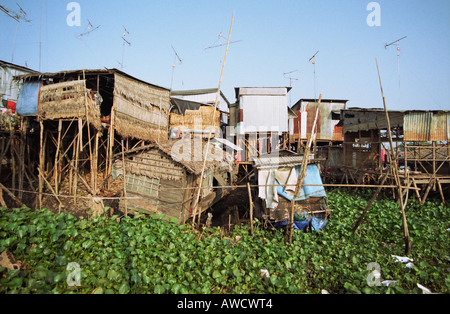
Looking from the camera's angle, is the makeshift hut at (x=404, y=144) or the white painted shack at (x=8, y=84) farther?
the white painted shack at (x=8, y=84)

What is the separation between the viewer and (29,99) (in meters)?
12.1

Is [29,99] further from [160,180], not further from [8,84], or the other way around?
[160,180]

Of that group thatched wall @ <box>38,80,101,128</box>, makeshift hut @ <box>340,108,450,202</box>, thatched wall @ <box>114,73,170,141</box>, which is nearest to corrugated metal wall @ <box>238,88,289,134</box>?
makeshift hut @ <box>340,108,450,202</box>

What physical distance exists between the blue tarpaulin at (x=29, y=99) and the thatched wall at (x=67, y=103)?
889 mm

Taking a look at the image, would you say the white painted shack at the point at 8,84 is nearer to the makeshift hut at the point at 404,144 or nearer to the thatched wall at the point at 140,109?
the thatched wall at the point at 140,109

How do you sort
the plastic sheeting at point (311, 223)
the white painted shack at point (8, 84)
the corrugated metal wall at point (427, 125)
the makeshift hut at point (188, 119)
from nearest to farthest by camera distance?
the plastic sheeting at point (311, 223)
the corrugated metal wall at point (427, 125)
the white painted shack at point (8, 84)
the makeshift hut at point (188, 119)

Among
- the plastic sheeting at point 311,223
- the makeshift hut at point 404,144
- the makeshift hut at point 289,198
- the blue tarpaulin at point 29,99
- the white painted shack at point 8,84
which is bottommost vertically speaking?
the plastic sheeting at point 311,223

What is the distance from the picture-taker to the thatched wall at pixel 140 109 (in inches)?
481

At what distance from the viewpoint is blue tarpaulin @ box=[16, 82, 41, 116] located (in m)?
12.0

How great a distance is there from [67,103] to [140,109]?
3.84 meters

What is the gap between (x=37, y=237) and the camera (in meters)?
4.77

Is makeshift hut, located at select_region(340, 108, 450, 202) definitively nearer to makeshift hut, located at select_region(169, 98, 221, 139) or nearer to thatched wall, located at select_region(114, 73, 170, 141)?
makeshift hut, located at select_region(169, 98, 221, 139)

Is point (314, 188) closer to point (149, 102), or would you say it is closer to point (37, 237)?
point (37, 237)

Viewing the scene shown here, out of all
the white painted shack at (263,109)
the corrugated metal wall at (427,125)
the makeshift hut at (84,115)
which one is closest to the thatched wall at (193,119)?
the makeshift hut at (84,115)
